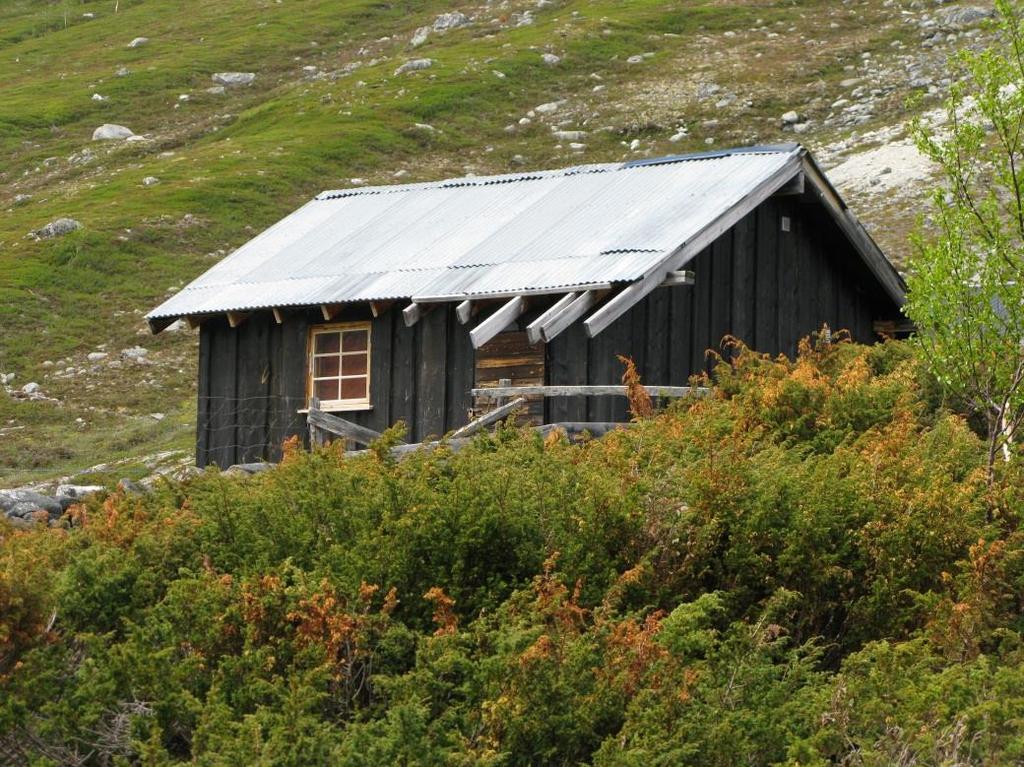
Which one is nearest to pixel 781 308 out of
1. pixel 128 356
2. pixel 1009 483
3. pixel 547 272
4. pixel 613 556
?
pixel 547 272

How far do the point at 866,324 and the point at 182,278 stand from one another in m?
30.3

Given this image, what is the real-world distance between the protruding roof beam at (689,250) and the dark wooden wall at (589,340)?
0.71 metres

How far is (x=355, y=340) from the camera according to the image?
2309 centimetres

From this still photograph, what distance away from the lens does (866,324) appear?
1030 inches

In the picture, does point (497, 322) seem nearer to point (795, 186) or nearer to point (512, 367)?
point (512, 367)

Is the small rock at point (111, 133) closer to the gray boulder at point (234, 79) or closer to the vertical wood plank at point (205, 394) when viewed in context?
the gray boulder at point (234, 79)

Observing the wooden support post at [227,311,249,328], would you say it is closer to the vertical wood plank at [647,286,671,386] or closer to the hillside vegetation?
the vertical wood plank at [647,286,671,386]

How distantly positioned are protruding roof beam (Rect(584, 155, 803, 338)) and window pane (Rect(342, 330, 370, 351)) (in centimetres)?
390

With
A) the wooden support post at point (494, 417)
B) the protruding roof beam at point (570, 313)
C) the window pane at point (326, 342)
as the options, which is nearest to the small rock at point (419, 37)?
the window pane at point (326, 342)

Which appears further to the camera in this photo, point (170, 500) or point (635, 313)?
point (635, 313)

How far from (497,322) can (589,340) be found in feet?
5.34

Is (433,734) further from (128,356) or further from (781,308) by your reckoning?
(128,356)

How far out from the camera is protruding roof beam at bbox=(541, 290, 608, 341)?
63.3 ft

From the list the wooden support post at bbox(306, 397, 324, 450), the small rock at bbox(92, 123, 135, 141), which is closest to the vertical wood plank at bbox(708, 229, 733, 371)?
the wooden support post at bbox(306, 397, 324, 450)
